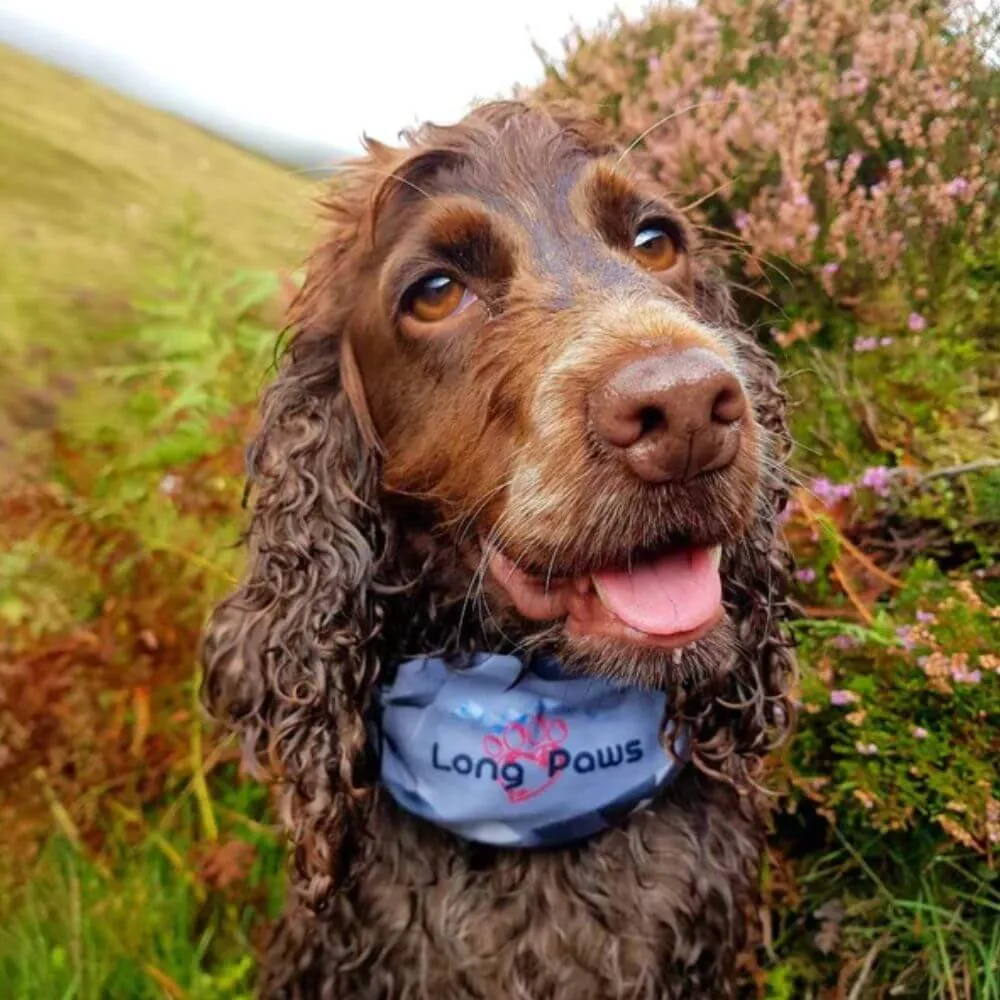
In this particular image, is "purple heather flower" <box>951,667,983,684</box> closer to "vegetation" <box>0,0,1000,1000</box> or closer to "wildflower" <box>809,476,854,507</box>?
"vegetation" <box>0,0,1000,1000</box>

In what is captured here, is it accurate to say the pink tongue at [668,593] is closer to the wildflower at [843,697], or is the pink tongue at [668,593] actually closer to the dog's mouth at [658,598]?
the dog's mouth at [658,598]

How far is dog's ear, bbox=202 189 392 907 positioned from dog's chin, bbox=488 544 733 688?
40 cm

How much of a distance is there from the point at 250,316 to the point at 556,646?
2.19 metres

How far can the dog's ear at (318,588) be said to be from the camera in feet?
6.51

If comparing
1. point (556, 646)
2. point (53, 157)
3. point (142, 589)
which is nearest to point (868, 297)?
point (556, 646)

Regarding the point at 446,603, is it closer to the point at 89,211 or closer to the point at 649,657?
the point at 649,657

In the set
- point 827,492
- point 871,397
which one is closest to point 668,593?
point 827,492

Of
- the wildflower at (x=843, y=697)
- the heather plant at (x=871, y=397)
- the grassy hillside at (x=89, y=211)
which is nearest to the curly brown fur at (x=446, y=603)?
the wildflower at (x=843, y=697)

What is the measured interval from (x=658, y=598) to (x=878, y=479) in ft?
3.64

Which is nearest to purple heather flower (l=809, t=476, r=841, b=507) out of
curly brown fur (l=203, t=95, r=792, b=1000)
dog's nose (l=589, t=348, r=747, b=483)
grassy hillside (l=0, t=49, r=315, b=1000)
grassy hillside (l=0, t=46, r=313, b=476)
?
curly brown fur (l=203, t=95, r=792, b=1000)

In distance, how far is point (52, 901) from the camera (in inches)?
102

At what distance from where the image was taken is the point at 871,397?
9.30ft

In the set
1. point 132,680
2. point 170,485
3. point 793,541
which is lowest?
point 132,680

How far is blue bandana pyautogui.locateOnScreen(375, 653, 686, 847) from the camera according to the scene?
1950mm
